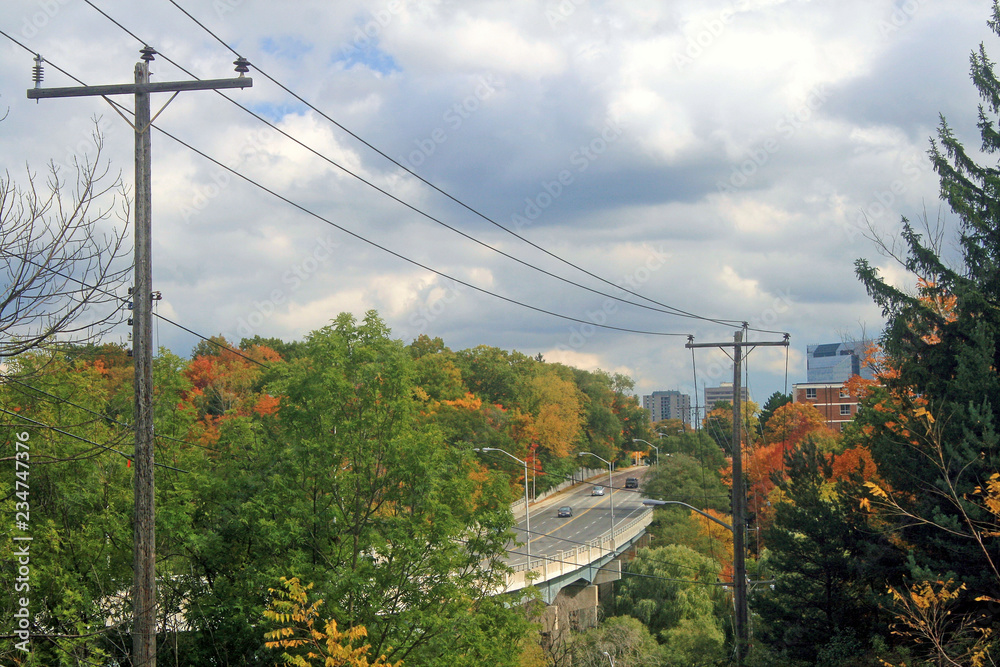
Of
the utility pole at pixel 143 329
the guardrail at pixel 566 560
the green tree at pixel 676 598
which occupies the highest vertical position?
the utility pole at pixel 143 329

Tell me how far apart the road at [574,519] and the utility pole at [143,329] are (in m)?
35.9

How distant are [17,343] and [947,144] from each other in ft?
64.9

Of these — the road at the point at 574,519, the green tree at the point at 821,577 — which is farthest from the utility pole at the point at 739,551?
the road at the point at 574,519

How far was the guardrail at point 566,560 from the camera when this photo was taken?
122 ft

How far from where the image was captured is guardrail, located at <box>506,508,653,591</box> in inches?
1469

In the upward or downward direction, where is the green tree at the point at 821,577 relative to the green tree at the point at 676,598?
upward

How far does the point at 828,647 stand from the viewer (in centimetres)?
1711

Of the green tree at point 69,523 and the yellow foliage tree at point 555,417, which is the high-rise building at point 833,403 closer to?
the yellow foliage tree at point 555,417

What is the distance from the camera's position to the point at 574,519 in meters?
63.7

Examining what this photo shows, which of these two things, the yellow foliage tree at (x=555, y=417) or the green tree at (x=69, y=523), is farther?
the yellow foliage tree at (x=555, y=417)

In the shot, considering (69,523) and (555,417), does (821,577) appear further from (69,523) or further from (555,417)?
(555,417)

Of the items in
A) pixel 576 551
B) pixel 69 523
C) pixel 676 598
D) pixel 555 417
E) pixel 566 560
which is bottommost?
pixel 676 598

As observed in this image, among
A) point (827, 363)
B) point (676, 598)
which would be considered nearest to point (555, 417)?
point (676, 598)

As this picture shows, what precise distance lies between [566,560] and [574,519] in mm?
21350
